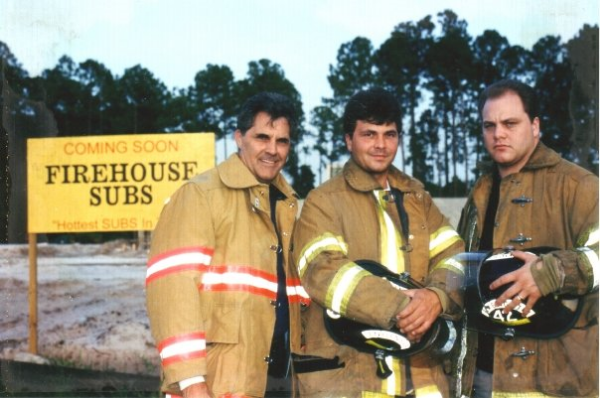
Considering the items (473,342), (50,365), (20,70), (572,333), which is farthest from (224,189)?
(50,365)

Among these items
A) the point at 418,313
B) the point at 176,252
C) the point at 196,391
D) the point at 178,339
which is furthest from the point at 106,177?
the point at 418,313

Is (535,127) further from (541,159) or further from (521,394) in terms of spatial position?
(521,394)

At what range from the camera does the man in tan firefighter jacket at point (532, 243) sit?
10.4ft

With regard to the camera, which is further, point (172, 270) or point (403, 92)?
point (403, 92)

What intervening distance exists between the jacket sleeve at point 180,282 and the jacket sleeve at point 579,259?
1.48 metres

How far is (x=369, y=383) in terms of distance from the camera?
126 inches

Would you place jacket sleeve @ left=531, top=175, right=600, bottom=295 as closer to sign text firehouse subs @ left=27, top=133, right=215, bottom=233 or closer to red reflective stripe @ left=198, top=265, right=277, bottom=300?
red reflective stripe @ left=198, top=265, right=277, bottom=300

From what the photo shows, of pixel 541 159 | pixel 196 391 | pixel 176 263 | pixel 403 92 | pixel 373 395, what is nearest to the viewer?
pixel 196 391

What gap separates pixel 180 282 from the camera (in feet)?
9.94

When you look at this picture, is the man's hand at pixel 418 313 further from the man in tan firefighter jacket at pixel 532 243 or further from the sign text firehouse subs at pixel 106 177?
the sign text firehouse subs at pixel 106 177

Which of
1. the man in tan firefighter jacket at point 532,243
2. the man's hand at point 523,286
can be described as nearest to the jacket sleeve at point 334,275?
the man's hand at point 523,286

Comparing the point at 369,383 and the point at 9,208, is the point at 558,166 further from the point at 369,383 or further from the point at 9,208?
the point at 9,208

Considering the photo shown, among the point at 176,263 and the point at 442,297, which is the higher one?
the point at 176,263

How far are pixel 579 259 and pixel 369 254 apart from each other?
0.91 metres
